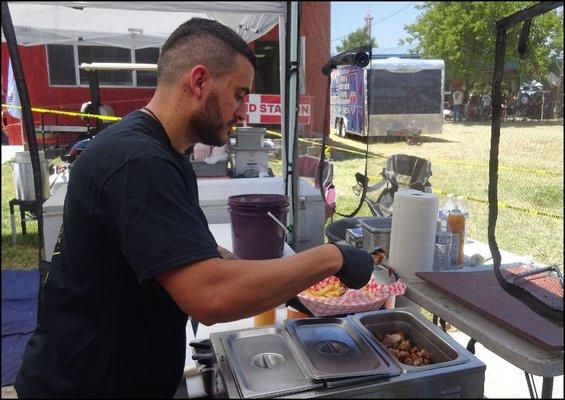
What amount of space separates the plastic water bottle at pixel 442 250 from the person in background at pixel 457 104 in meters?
0.97

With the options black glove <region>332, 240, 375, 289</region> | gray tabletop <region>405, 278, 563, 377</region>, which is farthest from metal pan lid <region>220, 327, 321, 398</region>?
gray tabletop <region>405, 278, 563, 377</region>

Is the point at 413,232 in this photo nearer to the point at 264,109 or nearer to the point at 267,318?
the point at 267,318

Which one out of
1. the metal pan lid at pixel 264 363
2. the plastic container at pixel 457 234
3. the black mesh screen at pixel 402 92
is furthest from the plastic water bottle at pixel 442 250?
the black mesh screen at pixel 402 92

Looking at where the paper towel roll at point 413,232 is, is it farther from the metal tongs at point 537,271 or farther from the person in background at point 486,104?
the person in background at point 486,104

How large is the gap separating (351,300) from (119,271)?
823 mm

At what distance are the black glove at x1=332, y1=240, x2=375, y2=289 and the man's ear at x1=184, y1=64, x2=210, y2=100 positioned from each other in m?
0.60

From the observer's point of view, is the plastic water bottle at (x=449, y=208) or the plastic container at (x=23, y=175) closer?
the plastic water bottle at (x=449, y=208)

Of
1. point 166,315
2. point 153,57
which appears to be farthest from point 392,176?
point 153,57

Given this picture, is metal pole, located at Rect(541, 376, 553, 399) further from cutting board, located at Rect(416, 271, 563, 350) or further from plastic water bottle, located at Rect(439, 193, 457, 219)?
plastic water bottle, located at Rect(439, 193, 457, 219)

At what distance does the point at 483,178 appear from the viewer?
183 inches

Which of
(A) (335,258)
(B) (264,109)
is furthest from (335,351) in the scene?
(B) (264,109)

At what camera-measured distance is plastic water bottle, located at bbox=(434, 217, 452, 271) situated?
190cm

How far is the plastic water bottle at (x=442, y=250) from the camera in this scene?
1.90 m

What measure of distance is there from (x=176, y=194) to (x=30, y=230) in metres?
5.94
